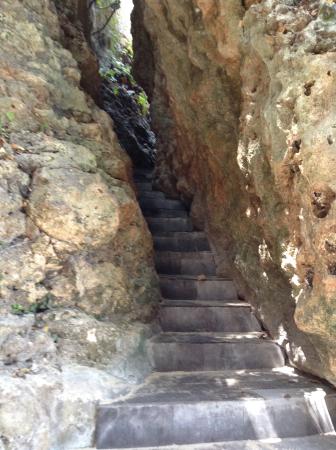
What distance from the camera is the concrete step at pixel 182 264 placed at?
6.11 m

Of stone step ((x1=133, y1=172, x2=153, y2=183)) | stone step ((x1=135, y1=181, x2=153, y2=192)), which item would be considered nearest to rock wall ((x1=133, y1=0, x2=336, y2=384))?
stone step ((x1=135, y1=181, x2=153, y2=192))

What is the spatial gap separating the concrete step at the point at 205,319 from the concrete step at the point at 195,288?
512 millimetres

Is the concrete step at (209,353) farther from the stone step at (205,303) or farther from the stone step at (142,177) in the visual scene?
the stone step at (142,177)

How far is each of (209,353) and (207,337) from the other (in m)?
0.29

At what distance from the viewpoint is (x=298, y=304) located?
10.5 feet

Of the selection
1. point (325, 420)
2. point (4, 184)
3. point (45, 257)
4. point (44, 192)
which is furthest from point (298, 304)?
point (4, 184)

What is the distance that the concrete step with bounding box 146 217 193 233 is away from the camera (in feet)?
24.0

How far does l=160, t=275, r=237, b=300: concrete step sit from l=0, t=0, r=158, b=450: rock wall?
2.22 ft

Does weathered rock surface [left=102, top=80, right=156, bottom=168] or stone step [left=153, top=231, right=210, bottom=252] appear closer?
stone step [left=153, top=231, right=210, bottom=252]

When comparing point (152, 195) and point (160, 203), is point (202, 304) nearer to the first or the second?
point (160, 203)

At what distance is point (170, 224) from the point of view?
747cm

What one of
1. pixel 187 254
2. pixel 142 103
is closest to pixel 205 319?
pixel 187 254

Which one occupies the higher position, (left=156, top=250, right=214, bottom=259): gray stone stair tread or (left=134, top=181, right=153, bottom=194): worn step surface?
(left=134, top=181, right=153, bottom=194): worn step surface

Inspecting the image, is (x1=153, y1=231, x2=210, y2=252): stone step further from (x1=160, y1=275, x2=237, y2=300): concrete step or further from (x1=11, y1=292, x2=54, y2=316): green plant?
(x1=11, y1=292, x2=54, y2=316): green plant
